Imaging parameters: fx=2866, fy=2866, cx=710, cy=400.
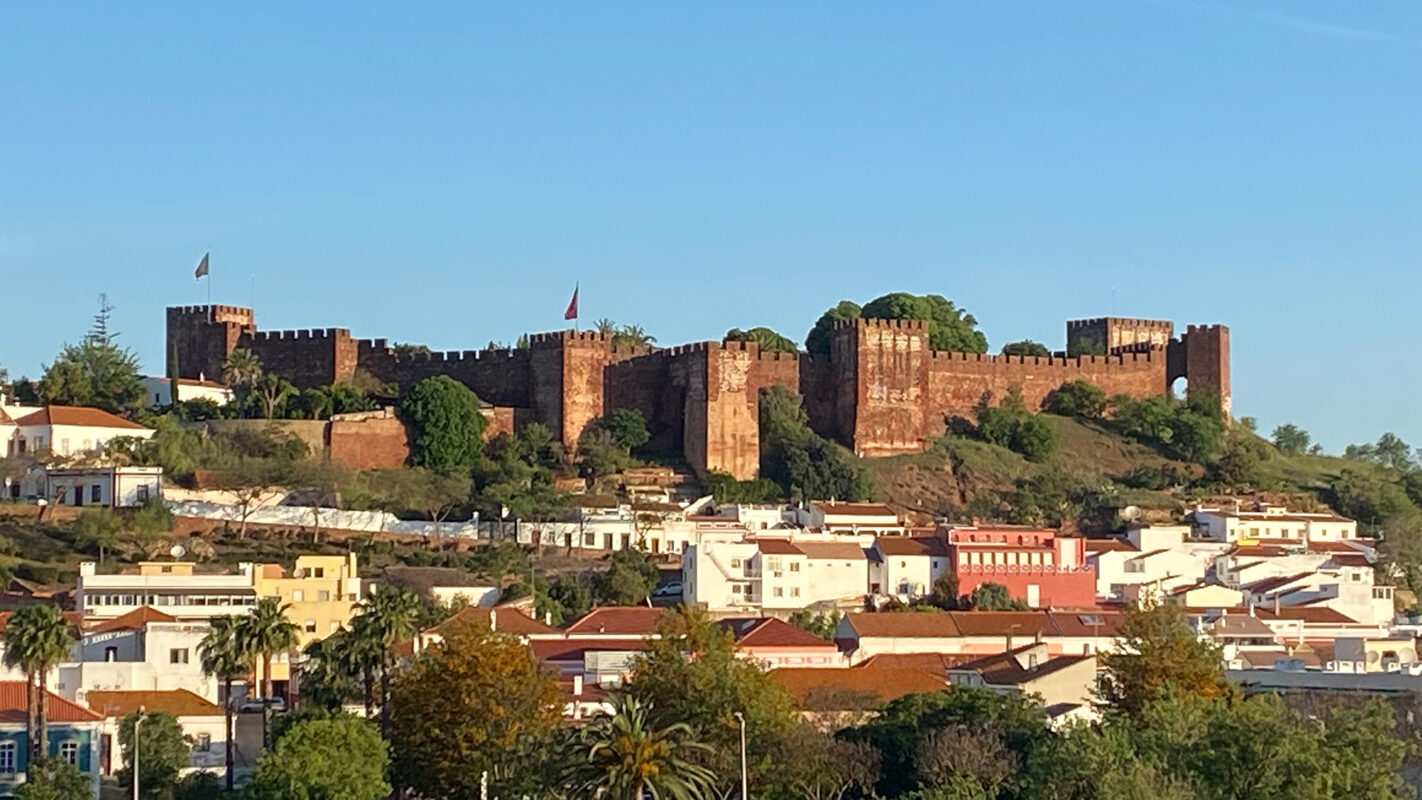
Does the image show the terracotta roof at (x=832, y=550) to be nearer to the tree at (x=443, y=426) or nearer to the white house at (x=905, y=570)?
the white house at (x=905, y=570)

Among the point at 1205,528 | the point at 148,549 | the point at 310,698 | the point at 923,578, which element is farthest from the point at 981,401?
the point at 310,698

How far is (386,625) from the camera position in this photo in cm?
5131

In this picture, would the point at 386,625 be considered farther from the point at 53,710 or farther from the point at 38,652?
the point at 38,652

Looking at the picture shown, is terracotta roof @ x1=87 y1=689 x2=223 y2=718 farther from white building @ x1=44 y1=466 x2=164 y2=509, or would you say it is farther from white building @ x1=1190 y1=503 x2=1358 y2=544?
white building @ x1=1190 y1=503 x2=1358 y2=544

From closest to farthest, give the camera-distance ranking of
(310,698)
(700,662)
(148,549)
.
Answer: (700,662) < (310,698) < (148,549)

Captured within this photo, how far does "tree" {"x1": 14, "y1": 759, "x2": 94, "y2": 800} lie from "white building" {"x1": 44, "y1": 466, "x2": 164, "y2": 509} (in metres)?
29.6

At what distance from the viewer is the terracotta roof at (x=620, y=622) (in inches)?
2491

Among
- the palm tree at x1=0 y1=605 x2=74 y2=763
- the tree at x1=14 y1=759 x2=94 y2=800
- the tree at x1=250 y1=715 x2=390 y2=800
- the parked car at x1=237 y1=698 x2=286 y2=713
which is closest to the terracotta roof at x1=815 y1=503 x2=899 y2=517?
the parked car at x1=237 y1=698 x2=286 y2=713

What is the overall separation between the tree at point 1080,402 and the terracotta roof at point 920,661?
A: 99.2 feet

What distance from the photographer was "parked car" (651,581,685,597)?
73.9 meters

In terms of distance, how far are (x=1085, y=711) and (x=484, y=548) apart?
23.1 m

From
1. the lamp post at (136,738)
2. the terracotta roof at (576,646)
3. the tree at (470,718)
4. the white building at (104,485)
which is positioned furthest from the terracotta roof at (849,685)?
the white building at (104,485)

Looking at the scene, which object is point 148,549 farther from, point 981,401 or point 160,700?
point 981,401

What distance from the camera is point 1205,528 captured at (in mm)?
85250
